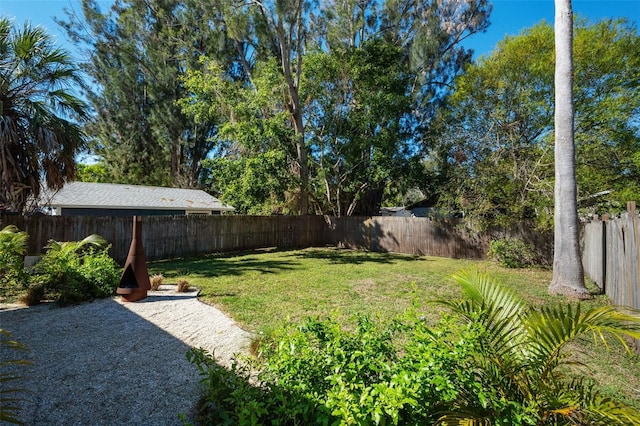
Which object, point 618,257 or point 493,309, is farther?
point 618,257

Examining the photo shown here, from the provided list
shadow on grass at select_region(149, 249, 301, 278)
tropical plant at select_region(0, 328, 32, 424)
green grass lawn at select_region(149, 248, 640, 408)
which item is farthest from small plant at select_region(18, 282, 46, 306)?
shadow on grass at select_region(149, 249, 301, 278)

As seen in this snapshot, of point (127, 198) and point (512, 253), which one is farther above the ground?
point (127, 198)

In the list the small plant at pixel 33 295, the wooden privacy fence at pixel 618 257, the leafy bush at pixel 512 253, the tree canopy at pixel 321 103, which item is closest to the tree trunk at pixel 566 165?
the wooden privacy fence at pixel 618 257

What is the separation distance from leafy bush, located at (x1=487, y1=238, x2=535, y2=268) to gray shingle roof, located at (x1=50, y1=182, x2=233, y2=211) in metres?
13.2

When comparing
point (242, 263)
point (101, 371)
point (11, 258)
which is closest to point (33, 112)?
point (11, 258)

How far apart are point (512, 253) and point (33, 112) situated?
1345cm

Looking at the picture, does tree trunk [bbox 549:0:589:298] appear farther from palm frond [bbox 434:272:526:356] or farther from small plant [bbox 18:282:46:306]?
small plant [bbox 18:282:46:306]

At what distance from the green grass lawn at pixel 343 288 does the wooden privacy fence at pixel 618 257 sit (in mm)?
633

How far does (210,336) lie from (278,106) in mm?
13388

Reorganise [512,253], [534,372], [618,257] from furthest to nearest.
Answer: [512,253] → [618,257] → [534,372]

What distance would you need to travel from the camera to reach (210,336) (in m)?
4.08

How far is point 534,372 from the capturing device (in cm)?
188

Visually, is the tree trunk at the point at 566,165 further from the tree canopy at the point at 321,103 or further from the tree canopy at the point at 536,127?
the tree canopy at the point at 321,103

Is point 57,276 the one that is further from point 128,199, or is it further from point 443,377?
point 128,199
